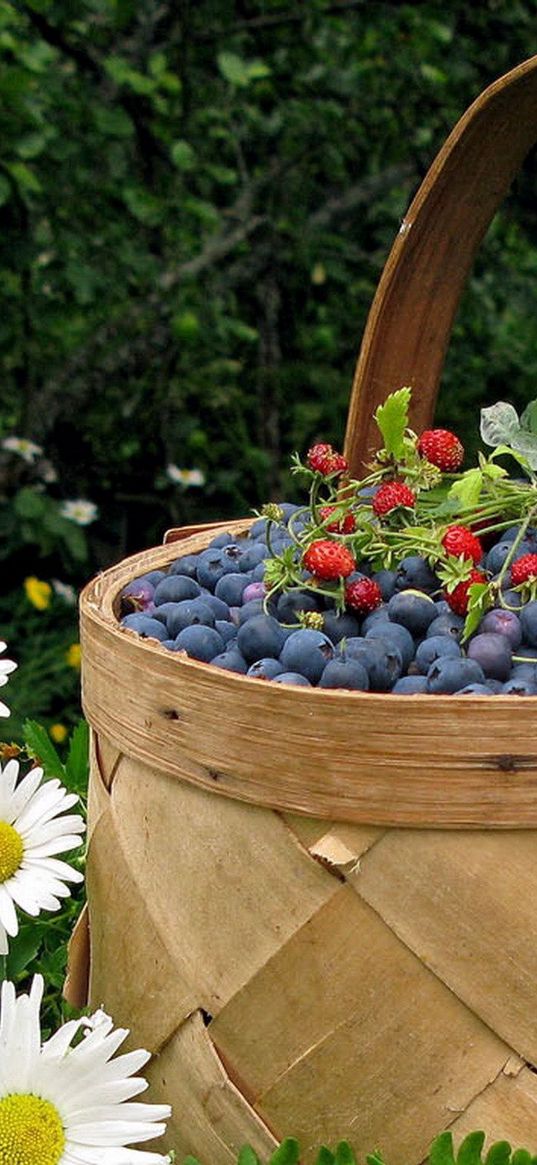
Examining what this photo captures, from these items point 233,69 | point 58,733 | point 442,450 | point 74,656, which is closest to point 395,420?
point 442,450

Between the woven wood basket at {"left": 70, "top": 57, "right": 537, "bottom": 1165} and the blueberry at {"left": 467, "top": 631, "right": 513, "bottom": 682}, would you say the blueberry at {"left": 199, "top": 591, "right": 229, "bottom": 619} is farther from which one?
the blueberry at {"left": 467, "top": 631, "right": 513, "bottom": 682}

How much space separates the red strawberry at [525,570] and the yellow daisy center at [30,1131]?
37cm

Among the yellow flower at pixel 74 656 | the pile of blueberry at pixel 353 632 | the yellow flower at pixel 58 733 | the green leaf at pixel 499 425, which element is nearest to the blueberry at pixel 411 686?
the pile of blueberry at pixel 353 632

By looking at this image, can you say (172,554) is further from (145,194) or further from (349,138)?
(349,138)

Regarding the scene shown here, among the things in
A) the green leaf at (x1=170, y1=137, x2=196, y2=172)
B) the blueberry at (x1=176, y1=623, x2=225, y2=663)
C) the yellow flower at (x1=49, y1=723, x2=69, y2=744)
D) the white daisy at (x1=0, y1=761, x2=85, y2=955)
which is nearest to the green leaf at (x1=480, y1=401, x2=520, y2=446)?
the blueberry at (x1=176, y1=623, x2=225, y2=663)

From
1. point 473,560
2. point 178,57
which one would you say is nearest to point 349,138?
point 178,57

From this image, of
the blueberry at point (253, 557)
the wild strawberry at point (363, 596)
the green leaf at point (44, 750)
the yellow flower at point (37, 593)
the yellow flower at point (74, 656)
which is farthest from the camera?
the yellow flower at point (37, 593)

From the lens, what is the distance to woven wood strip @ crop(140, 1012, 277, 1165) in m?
0.73

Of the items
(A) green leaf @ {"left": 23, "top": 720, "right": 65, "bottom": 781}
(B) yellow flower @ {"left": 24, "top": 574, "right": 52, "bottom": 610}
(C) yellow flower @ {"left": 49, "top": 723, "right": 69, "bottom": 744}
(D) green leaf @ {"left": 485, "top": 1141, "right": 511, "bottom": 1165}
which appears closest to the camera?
(D) green leaf @ {"left": 485, "top": 1141, "right": 511, "bottom": 1165}

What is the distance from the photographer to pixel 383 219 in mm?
2631

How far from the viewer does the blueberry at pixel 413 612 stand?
Result: 0.74 meters

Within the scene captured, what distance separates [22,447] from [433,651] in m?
1.47

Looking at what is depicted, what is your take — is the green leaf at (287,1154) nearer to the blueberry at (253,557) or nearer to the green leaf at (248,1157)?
the green leaf at (248,1157)

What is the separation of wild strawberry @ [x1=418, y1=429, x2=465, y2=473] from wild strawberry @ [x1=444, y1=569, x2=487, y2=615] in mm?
123
